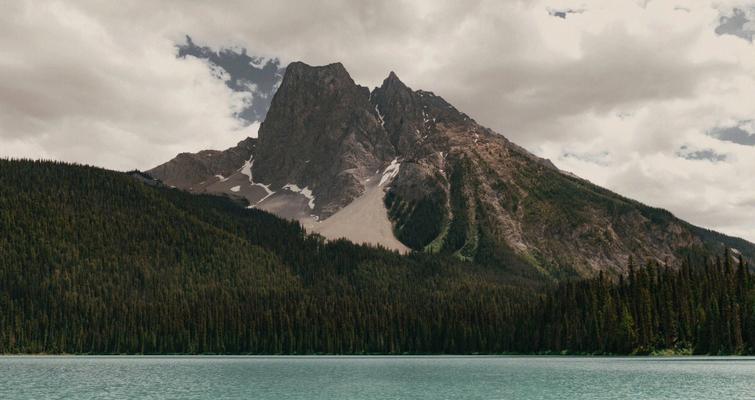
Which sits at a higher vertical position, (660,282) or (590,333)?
(660,282)

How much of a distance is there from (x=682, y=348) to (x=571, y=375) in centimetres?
7698

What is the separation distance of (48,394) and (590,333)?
145 meters

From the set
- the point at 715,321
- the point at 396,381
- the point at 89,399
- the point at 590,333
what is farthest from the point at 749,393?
the point at 590,333

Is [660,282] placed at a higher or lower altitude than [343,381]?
higher

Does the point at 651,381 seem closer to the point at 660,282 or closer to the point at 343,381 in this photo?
the point at 343,381

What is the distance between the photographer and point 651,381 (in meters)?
98.5

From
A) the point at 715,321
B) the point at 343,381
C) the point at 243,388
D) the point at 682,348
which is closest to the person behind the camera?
the point at 243,388

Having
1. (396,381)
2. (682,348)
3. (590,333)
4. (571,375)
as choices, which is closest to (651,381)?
(571,375)

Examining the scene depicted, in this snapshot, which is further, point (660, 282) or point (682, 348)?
point (660, 282)

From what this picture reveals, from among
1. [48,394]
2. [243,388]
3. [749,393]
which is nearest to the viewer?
[749,393]

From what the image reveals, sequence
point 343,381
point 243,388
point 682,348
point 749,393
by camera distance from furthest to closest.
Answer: point 682,348 → point 343,381 → point 243,388 → point 749,393

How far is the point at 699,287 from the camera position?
18900 centimetres

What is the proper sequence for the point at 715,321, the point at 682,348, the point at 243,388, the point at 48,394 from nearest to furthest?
the point at 48,394 → the point at 243,388 → the point at 715,321 → the point at 682,348

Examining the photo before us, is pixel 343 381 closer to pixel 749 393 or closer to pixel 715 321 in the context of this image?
pixel 749 393
